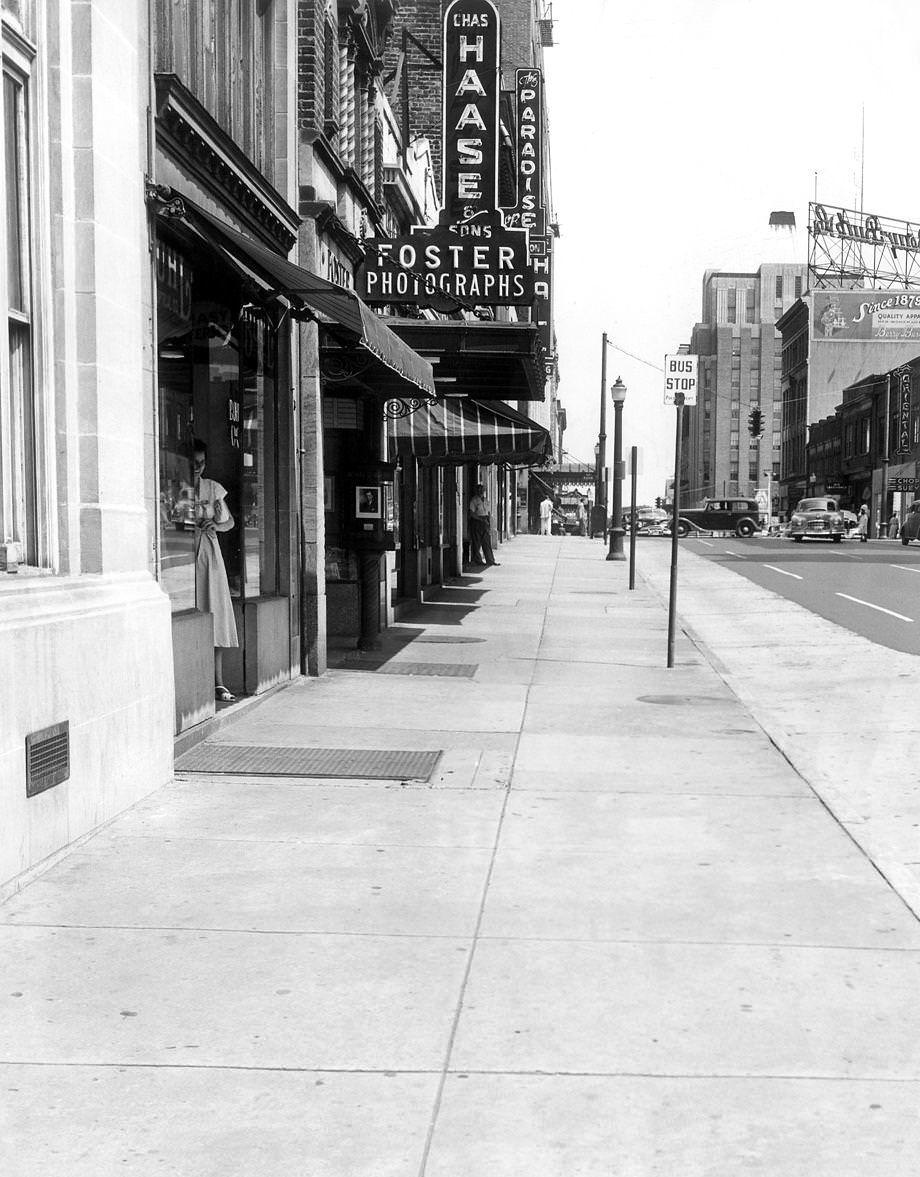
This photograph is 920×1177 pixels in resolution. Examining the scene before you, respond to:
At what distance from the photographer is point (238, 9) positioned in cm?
1098

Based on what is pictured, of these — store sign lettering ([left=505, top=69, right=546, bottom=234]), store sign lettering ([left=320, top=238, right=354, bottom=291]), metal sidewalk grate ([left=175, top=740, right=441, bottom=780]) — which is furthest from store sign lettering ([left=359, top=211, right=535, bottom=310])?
store sign lettering ([left=505, top=69, right=546, bottom=234])

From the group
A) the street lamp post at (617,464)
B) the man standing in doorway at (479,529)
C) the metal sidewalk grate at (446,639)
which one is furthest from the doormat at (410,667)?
the man standing in doorway at (479,529)

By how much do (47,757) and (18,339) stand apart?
198 centimetres

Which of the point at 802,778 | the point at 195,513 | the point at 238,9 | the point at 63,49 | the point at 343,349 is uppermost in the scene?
the point at 238,9

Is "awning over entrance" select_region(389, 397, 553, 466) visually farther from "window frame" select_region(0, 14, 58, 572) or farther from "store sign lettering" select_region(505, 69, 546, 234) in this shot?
"window frame" select_region(0, 14, 58, 572)

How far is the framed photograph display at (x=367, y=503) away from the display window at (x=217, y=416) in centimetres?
237

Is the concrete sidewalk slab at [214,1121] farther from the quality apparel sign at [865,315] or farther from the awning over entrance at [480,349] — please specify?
the quality apparel sign at [865,315]

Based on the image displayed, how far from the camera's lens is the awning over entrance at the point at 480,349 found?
14648 millimetres

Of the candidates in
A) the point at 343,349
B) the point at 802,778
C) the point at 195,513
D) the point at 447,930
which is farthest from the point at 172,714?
the point at 343,349

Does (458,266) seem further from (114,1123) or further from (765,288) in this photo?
(765,288)

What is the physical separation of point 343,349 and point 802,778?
6.81 meters

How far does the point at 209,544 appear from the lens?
9.67 metres

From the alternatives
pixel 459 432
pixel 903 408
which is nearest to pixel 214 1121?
pixel 459 432

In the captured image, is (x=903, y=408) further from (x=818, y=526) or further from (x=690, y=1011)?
(x=690, y=1011)
